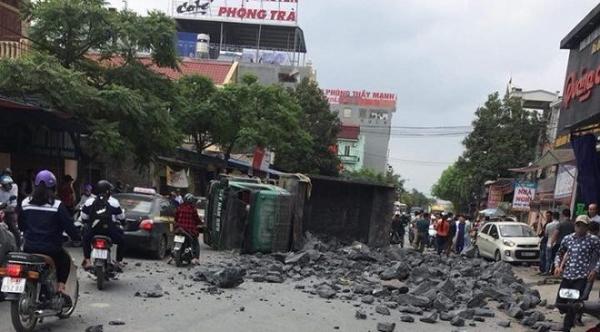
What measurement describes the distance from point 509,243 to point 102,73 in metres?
14.5

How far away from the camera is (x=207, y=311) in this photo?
9023 mm

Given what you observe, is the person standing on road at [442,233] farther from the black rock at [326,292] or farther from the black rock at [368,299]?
the black rock at [368,299]

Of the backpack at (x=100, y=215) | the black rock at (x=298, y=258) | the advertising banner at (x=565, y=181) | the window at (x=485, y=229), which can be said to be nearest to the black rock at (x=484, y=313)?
the black rock at (x=298, y=258)

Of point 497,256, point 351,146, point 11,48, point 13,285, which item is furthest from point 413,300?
point 351,146

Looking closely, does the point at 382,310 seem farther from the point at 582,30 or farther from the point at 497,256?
the point at 497,256

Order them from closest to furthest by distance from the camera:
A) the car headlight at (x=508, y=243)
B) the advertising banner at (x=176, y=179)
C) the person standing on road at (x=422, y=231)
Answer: the car headlight at (x=508, y=243)
the person standing on road at (x=422, y=231)
the advertising banner at (x=176, y=179)

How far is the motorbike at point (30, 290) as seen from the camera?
258 inches

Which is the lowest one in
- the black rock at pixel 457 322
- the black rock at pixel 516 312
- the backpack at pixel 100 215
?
the black rock at pixel 516 312

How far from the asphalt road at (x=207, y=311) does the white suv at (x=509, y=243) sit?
11.7 meters

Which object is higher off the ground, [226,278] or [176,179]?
[226,278]

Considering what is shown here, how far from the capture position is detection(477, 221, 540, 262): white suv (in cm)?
2222

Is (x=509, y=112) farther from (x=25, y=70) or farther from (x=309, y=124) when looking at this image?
(x=25, y=70)

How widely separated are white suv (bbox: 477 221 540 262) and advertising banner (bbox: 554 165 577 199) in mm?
1963

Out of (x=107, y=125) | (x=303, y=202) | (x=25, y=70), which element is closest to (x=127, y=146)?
(x=107, y=125)
